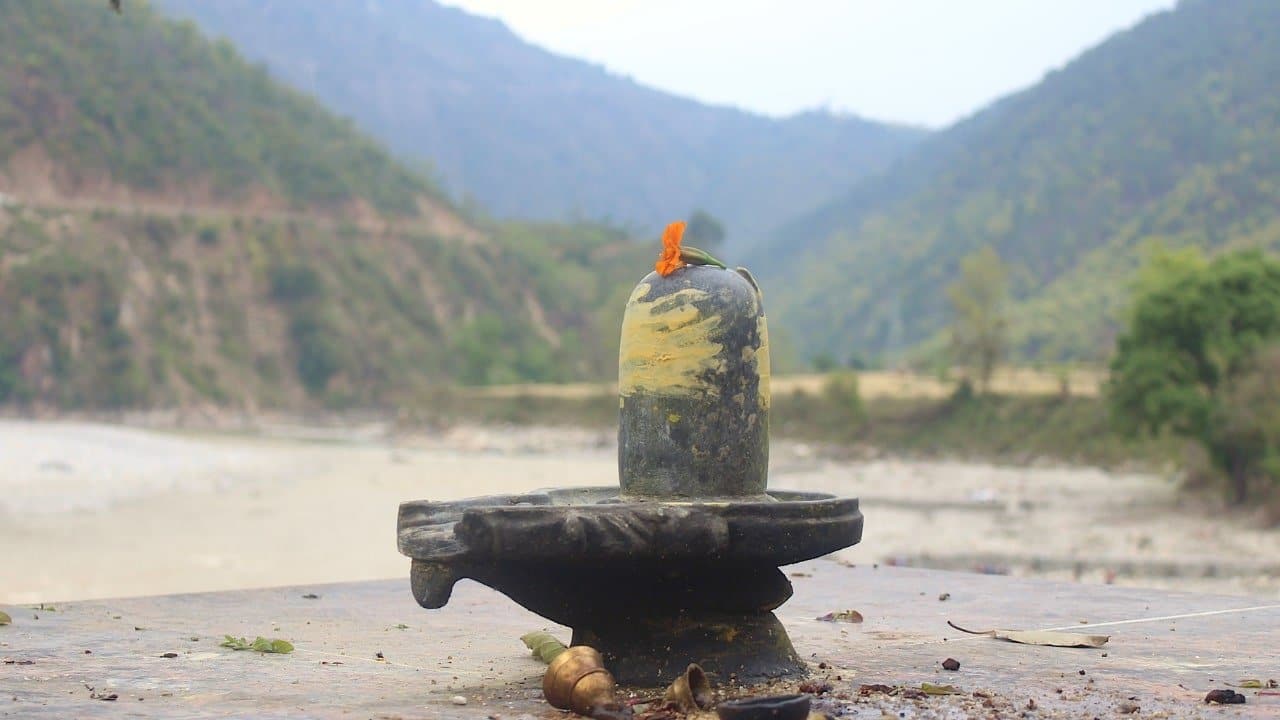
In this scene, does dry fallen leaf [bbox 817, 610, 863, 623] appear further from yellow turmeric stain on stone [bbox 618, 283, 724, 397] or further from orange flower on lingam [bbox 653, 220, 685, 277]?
orange flower on lingam [bbox 653, 220, 685, 277]

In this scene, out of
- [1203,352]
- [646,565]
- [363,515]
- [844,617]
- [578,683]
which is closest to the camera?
[578,683]

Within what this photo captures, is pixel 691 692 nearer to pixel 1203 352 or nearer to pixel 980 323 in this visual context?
pixel 1203 352

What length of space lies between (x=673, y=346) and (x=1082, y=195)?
101 m

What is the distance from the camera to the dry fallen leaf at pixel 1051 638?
781 cm

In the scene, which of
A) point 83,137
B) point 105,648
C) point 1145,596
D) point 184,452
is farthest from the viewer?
point 83,137

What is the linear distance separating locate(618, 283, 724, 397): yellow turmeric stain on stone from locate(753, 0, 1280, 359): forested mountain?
63.6 meters

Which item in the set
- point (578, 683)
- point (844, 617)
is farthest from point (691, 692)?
point (844, 617)

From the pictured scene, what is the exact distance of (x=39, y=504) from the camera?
2800 centimetres

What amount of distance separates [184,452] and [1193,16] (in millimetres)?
91279

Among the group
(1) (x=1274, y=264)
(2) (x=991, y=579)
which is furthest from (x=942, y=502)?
(2) (x=991, y=579)

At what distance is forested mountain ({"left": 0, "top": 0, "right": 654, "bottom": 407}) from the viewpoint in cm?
7306

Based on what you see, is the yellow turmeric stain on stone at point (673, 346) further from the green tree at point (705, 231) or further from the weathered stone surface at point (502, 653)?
the green tree at point (705, 231)

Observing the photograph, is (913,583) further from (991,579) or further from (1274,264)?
(1274,264)

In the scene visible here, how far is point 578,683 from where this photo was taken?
602cm
